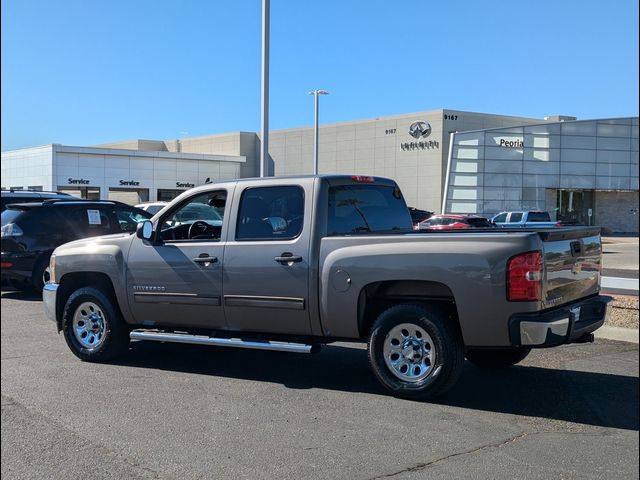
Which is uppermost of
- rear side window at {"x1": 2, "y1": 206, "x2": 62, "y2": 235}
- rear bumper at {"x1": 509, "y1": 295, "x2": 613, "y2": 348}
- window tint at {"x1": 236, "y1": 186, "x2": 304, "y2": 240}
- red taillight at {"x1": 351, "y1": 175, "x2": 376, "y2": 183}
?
red taillight at {"x1": 351, "y1": 175, "x2": 376, "y2": 183}

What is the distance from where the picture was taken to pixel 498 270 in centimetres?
509

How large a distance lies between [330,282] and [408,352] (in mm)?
926

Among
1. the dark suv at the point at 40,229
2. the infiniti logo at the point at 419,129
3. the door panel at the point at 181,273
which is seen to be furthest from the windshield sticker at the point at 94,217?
the infiniti logo at the point at 419,129

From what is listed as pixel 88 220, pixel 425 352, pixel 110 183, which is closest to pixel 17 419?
pixel 425 352

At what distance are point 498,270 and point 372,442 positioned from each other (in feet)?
5.49

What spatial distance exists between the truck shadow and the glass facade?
4242 cm

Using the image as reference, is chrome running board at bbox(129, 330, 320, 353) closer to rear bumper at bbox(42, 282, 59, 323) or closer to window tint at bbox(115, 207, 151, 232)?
rear bumper at bbox(42, 282, 59, 323)

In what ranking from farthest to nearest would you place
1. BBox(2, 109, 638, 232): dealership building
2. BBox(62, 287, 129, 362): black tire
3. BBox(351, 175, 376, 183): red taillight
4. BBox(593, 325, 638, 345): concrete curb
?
1. BBox(2, 109, 638, 232): dealership building
2. BBox(593, 325, 638, 345): concrete curb
3. BBox(62, 287, 129, 362): black tire
4. BBox(351, 175, 376, 183): red taillight

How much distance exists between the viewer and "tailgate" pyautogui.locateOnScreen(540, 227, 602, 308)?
521cm

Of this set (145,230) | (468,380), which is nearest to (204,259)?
(145,230)

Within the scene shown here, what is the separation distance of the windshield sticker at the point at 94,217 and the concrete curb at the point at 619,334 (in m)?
8.59

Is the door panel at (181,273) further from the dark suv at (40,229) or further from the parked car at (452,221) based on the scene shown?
the parked car at (452,221)

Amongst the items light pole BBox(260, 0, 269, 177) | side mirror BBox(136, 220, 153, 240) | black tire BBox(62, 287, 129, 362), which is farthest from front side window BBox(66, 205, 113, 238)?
side mirror BBox(136, 220, 153, 240)

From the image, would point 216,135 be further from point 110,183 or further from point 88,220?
point 88,220
